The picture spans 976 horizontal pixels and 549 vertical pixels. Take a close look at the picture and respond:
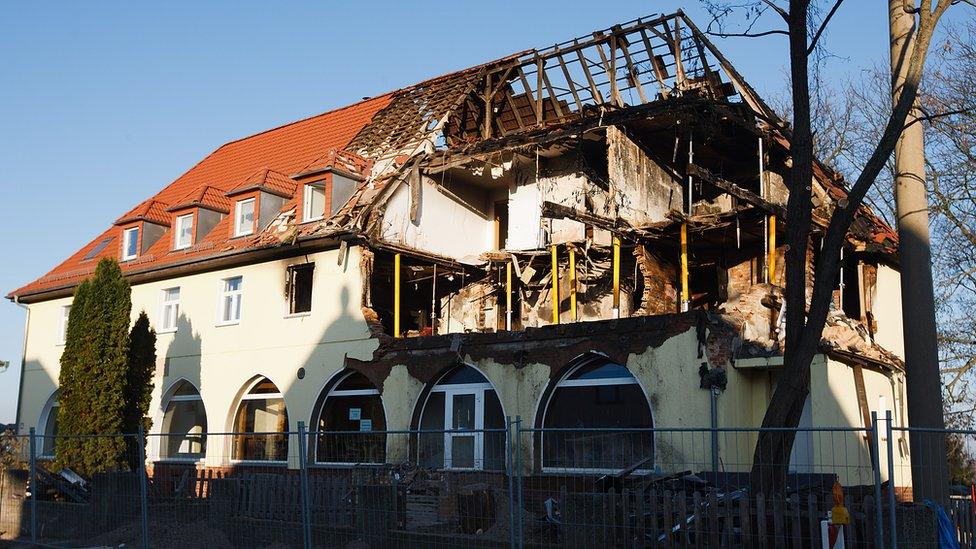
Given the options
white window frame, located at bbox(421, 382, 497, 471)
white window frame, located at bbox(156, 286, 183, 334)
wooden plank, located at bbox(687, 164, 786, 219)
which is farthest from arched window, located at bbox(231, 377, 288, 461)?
wooden plank, located at bbox(687, 164, 786, 219)

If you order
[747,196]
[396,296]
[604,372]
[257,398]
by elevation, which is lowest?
[257,398]

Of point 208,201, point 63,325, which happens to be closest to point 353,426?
point 208,201

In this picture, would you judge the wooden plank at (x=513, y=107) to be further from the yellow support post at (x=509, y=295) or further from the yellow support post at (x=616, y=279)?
the yellow support post at (x=616, y=279)

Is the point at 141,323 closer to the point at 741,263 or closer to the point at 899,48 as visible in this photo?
the point at 741,263

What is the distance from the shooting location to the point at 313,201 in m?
25.2

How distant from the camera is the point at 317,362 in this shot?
2327 cm

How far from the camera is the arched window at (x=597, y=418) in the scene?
17.4 metres

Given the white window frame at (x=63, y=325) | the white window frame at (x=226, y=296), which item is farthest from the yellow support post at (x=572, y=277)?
the white window frame at (x=63, y=325)

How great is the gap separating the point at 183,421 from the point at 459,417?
407 inches

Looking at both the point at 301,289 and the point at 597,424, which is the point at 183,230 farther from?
the point at 597,424

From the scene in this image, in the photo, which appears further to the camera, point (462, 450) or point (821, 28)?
point (462, 450)

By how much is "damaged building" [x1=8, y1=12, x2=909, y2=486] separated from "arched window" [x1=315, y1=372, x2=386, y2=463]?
0.21 feet

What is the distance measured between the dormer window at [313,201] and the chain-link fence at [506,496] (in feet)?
19.1

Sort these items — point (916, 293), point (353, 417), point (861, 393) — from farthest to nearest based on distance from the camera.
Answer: point (353, 417), point (861, 393), point (916, 293)
